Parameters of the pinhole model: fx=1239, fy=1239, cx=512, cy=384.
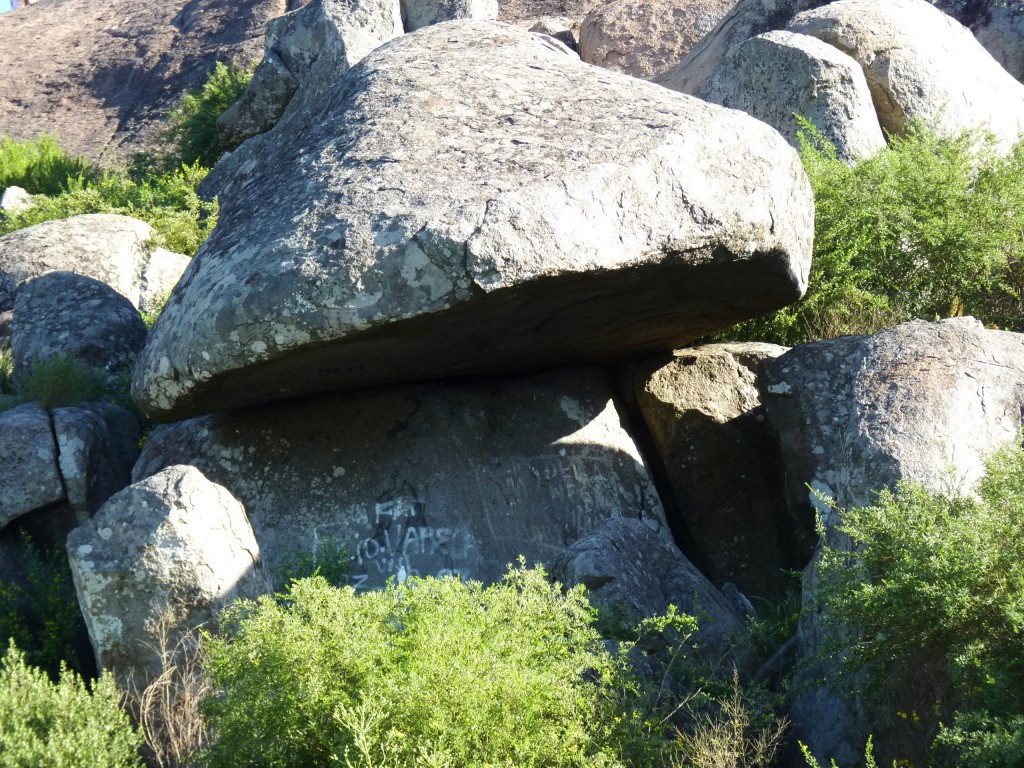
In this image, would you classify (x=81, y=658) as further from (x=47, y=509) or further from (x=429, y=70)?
(x=429, y=70)

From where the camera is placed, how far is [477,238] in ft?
17.1

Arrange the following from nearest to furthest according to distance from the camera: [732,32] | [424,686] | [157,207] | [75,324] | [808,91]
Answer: [424,686] < [75,324] < [808,91] < [157,207] < [732,32]

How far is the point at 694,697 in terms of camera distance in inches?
175

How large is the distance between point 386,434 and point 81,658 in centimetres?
186

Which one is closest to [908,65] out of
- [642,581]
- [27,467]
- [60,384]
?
[642,581]

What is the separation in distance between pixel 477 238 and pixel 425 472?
1644 mm

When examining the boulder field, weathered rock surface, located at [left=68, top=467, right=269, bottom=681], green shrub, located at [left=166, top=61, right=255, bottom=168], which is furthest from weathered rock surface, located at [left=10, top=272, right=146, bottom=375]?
green shrub, located at [left=166, top=61, right=255, bottom=168]

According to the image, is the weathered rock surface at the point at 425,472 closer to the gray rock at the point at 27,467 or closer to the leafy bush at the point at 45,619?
the gray rock at the point at 27,467

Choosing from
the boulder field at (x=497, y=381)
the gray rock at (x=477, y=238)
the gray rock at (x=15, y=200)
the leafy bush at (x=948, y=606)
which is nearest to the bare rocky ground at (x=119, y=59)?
the gray rock at (x=15, y=200)

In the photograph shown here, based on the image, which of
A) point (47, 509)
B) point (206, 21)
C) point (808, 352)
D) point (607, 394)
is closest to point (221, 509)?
point (47, 509)

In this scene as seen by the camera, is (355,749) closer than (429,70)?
Yes

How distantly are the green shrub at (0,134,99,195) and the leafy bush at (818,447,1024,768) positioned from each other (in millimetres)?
11703

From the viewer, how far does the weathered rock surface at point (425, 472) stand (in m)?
6.24

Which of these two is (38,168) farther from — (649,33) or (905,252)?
(905,252)
